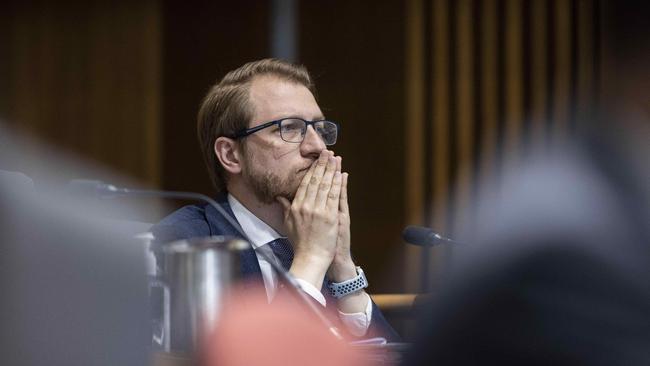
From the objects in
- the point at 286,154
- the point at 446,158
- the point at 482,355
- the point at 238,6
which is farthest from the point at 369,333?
the point at 238,6

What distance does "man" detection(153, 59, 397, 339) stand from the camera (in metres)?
1.65

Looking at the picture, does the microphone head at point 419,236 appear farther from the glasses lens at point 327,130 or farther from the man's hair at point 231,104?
the man's hair at point 231,104

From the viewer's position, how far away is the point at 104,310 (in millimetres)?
743

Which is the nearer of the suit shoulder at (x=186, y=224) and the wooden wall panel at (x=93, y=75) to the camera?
the suit shoulder at (x=186, y=224)

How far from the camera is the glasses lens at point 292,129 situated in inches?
68.0

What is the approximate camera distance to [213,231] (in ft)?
5.21

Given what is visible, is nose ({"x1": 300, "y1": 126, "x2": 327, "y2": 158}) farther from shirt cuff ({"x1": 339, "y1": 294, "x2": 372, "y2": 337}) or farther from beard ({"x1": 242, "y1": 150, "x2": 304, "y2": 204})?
shirt cuff ({"x1": 339, "y1": 294, "x2": 372, "y2": 337})

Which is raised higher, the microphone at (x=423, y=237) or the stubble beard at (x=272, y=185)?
the stubble beard at (x=272, y=185)

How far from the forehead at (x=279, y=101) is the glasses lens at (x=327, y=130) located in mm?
17

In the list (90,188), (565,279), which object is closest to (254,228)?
(90,188)

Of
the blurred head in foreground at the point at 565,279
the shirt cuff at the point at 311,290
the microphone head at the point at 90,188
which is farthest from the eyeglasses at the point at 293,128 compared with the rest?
the blurred head in foreground at the point at 565,279

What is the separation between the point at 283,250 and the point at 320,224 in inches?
5.1

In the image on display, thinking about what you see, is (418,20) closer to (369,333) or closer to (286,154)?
(286,154)

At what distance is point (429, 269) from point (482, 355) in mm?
2368
